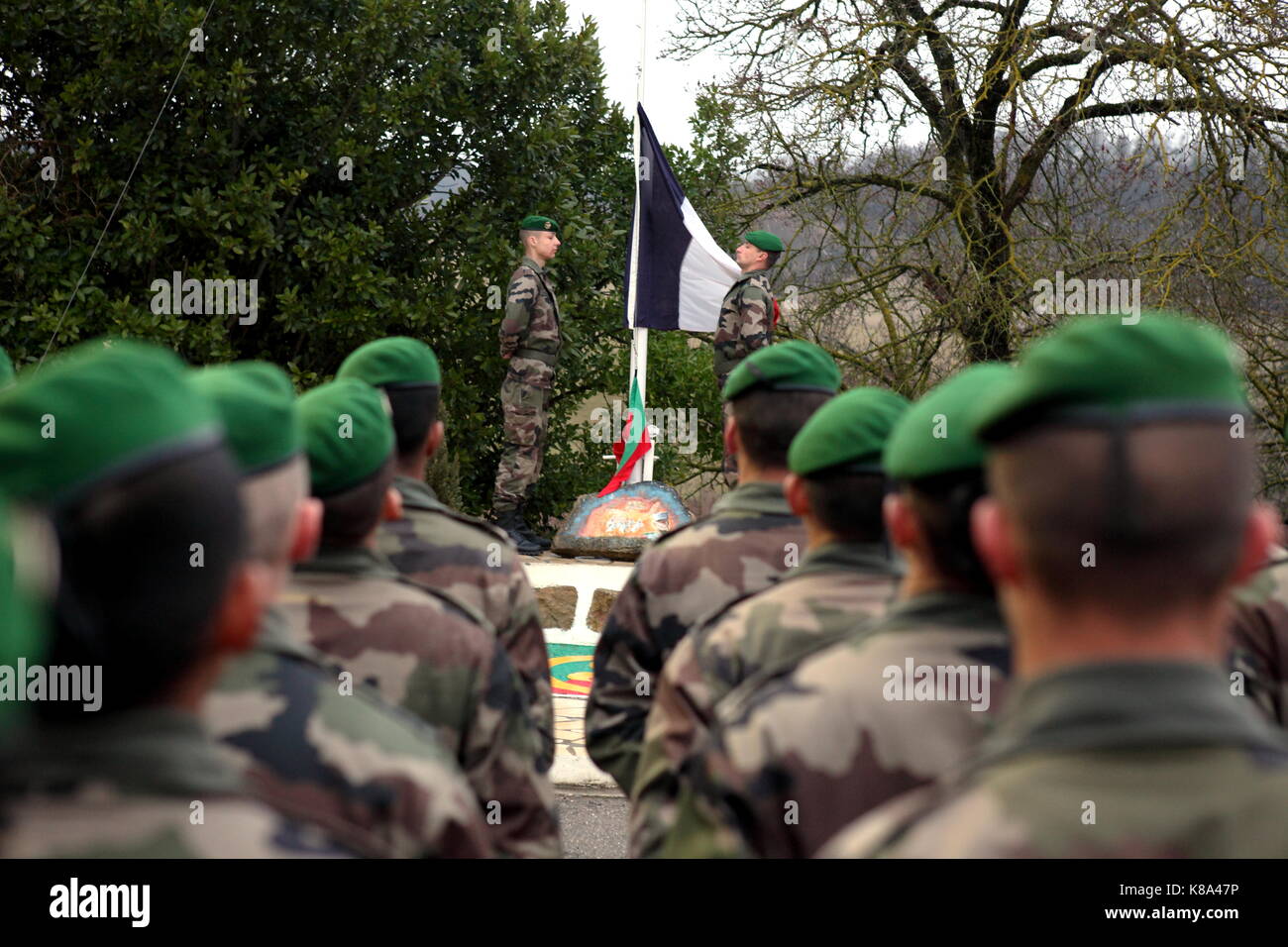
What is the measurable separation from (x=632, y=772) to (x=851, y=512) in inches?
44.3

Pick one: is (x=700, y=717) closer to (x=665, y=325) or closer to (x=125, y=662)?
(x=125, y=662)

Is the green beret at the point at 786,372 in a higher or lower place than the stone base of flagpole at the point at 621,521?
higher

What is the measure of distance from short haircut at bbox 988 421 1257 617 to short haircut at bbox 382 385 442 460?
2603mm

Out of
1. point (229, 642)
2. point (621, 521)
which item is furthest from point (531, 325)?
point (229, 642)

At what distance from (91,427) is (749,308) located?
946 cm

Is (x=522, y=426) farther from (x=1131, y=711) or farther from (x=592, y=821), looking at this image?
(x=1131, y=711)

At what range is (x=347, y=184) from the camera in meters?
12.5

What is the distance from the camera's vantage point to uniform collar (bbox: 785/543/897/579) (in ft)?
8.38

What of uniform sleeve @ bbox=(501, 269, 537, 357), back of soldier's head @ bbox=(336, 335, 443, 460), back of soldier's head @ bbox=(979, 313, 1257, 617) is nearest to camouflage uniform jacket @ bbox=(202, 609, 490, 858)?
back of soldier's head @ bbox=(979, 313, 1257, 617)

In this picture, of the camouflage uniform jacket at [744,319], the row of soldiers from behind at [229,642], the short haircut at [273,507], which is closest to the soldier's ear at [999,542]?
the row of soldiers from behind at [229,642]

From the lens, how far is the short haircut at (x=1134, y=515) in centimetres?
124

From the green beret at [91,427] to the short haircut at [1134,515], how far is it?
78 centimetres

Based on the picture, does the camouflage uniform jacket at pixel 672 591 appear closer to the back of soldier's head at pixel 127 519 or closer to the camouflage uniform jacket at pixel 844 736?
the camouflage uniform jacket at pixel 844 736
